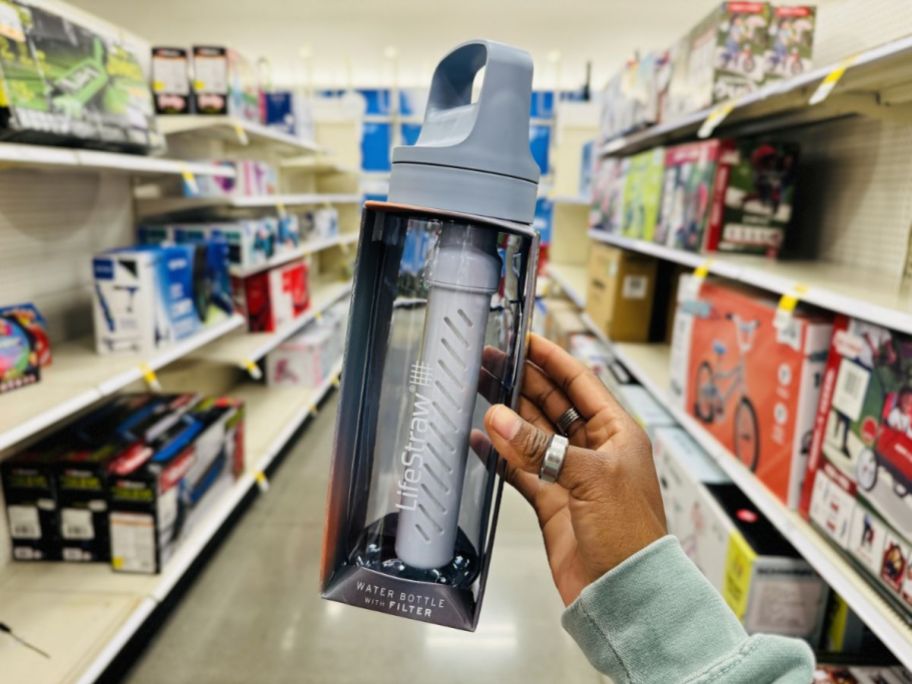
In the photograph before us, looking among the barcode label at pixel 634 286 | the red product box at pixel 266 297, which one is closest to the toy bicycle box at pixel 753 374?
the barcode label at pixel 634 286

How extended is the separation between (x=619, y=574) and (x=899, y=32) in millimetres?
1882

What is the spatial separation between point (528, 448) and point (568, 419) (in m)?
0.19

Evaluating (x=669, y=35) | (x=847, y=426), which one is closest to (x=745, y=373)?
(x=847, y=426)

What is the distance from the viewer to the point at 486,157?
1.91 feet

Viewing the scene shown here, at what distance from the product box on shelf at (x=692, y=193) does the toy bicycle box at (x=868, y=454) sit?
2.36 feet

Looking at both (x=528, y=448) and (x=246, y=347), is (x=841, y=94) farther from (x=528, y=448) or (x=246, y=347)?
(x=246, y=347)

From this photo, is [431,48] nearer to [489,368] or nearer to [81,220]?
[81,220]

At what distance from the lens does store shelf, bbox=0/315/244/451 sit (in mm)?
1323

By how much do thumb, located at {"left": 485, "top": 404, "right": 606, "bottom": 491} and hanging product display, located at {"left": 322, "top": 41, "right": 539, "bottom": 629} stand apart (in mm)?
46

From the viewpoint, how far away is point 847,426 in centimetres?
118

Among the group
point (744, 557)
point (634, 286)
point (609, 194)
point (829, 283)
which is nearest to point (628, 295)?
point (634, 286)

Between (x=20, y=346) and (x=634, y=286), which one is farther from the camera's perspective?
(x=634, y=286)

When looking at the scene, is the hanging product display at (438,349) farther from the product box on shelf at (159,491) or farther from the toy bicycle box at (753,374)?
the product box on shelf at (159,491)

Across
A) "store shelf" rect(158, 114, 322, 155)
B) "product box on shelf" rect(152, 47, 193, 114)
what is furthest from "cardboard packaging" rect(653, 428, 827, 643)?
"product box on shelf" rect(152, 47, 193, 114)
